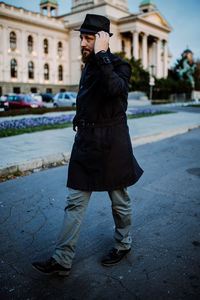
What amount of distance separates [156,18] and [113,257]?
66.8m

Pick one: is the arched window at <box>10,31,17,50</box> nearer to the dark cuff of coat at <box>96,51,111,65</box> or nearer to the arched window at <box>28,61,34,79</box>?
the arched window at <box>28,61,34,79</box>

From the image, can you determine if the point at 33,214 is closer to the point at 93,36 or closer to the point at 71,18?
the point at 93,36

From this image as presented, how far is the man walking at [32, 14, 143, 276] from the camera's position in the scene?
2301mm

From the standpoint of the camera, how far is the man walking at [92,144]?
2301mm

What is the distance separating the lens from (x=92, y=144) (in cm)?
236

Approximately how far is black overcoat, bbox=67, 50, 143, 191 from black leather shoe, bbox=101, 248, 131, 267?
2.03 ft

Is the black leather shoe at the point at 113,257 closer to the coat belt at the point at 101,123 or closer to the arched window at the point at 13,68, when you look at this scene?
the coat belt at the point at 101,123

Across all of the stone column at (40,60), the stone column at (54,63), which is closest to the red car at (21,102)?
the stone column at (40,60)

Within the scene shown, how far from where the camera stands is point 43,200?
4.06 m

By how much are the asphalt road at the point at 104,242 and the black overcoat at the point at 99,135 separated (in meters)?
0.73

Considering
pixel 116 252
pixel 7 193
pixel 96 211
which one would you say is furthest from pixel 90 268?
pixel 7 193

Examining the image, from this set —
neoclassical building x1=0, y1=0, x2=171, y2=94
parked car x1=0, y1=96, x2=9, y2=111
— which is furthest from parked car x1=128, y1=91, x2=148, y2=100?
parked car x1=0, y1=96, x2=9, y2=111

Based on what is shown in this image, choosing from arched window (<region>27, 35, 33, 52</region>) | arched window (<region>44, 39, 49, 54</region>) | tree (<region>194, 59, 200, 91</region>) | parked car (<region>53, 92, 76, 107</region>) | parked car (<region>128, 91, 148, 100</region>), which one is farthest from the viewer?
arched window (<region>44, 39, 49, 54</region>)

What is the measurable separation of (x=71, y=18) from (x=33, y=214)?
65.3 meters
